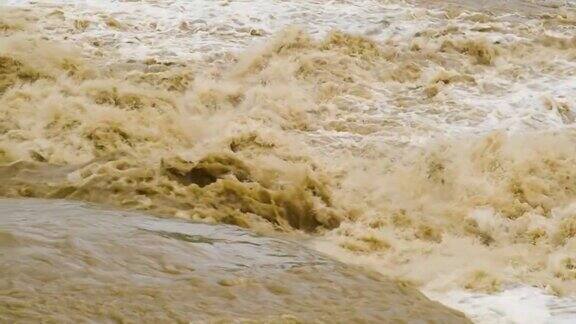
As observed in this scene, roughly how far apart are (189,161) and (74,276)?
8.52 ft

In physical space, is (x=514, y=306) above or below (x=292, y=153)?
above

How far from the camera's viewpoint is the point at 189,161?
5.75 meters

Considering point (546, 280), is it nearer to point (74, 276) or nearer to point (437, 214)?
point (437, 214)

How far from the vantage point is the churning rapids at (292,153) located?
3.63 meters

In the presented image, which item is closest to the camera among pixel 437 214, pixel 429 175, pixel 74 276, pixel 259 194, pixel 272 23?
pixel 74 276

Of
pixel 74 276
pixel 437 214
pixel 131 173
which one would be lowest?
pixel 437 214

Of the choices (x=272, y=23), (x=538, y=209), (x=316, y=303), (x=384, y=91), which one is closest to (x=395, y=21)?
(x=272, y=23)

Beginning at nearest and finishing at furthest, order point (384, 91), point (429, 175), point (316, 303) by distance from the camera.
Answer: point (316, 303) < point (429, 175) < point (384, 91)

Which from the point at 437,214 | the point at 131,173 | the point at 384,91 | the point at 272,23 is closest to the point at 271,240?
the point at 131,173

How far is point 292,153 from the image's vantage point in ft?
22.5

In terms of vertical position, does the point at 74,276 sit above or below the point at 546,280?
above

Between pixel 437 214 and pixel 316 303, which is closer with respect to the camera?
pixel 316 303

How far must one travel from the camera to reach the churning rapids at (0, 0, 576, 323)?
11.9 ft

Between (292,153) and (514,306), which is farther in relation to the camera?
(292,153)
